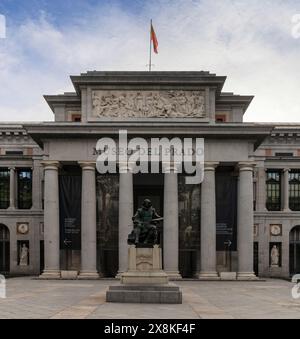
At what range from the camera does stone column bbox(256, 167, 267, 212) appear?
215 ft

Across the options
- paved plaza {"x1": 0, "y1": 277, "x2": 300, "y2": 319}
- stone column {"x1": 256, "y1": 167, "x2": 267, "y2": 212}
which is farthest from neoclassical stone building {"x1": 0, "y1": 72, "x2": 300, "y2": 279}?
paved plaza {"x1": 0, "y1": 277, "x2": 300, "y2": 319}

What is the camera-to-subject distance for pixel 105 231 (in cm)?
5272

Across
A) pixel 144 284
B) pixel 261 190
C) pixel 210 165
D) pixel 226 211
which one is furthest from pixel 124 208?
pixel 144 284

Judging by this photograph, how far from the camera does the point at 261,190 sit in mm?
65688

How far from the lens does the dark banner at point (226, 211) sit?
173 ft

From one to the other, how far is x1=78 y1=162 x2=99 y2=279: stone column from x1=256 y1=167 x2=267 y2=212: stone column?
74.2ft

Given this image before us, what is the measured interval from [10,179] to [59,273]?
1820 cm

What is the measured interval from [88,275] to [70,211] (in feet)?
20.8

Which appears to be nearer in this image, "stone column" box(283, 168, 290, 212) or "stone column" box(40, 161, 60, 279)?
"stone column" box(40, 161, 60, 279)

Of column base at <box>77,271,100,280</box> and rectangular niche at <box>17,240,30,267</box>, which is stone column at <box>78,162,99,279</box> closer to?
column base at <box>77,271,100,280</box>

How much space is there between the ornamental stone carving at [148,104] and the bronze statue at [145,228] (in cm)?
2331

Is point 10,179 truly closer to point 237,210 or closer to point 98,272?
point 98,272
